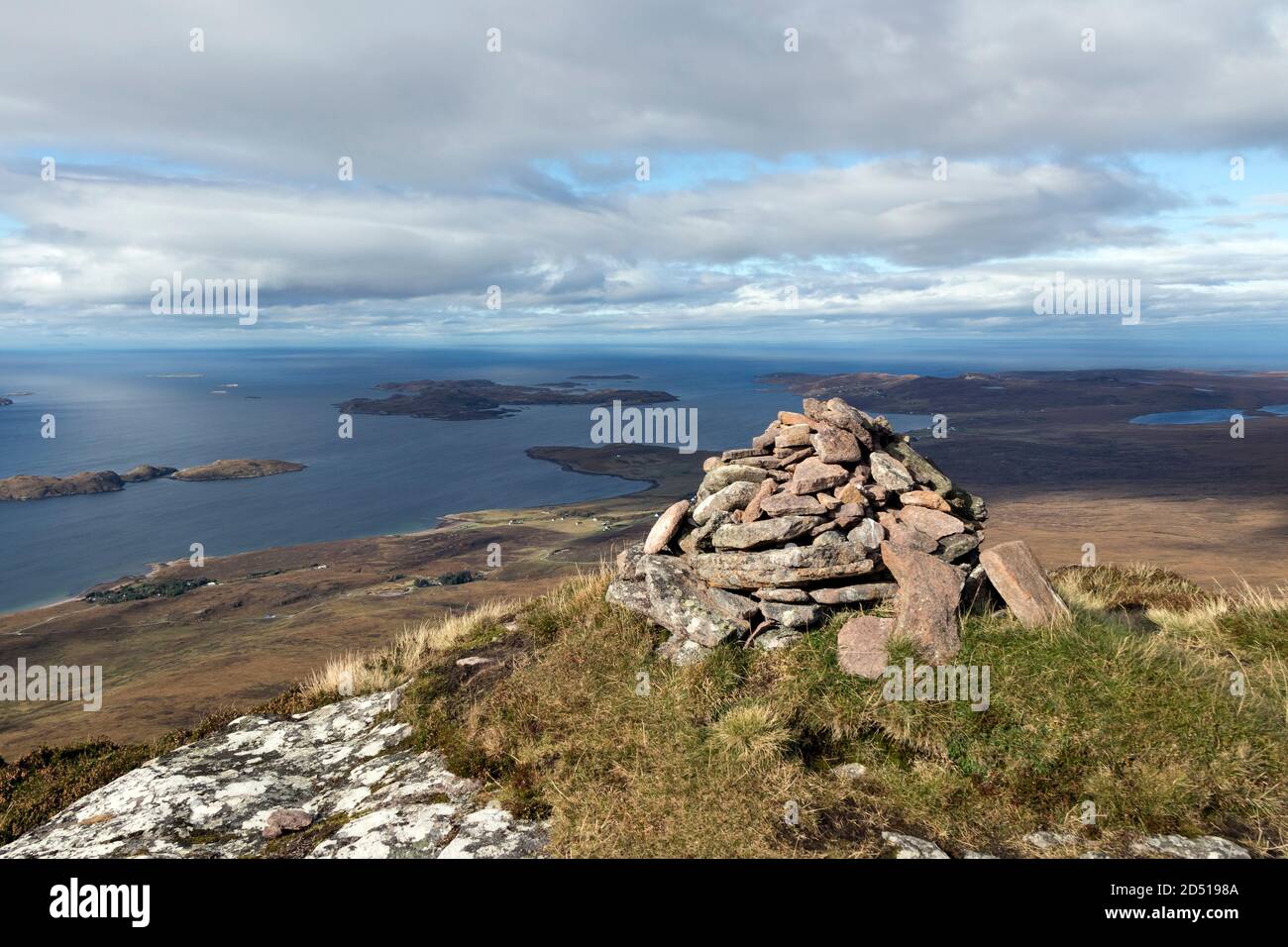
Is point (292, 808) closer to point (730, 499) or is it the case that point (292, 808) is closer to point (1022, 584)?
point (730, 499)

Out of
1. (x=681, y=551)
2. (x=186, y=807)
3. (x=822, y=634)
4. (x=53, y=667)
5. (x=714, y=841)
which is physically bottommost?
(x=53, y=667)

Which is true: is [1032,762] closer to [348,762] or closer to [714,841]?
[714,841]

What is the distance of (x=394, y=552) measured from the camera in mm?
74562

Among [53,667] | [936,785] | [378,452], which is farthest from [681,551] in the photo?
[378,452]

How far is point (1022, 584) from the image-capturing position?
9.08 metres

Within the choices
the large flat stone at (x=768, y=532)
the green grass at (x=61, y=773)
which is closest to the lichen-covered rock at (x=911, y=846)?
the large flat stone at (x=768, y=532)

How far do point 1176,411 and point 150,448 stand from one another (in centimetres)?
23701

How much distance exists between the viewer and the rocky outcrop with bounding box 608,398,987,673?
345 inches

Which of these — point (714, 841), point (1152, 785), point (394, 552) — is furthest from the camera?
point (394, 552)

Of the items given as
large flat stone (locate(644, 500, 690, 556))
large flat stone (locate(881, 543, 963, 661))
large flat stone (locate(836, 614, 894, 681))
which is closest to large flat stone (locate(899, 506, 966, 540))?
large flat stone (locate(881, 543, 963, 661))

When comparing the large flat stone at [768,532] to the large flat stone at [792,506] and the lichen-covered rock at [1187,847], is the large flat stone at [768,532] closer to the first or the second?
the large flat stone at [792,506]

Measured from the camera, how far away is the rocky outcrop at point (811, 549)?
28.7 feet

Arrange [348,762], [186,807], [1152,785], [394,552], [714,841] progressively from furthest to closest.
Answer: [394,552] → [348,762] → [186,807] → [1152,785] → [714,841]

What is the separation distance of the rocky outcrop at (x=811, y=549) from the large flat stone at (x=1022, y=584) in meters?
0.34
